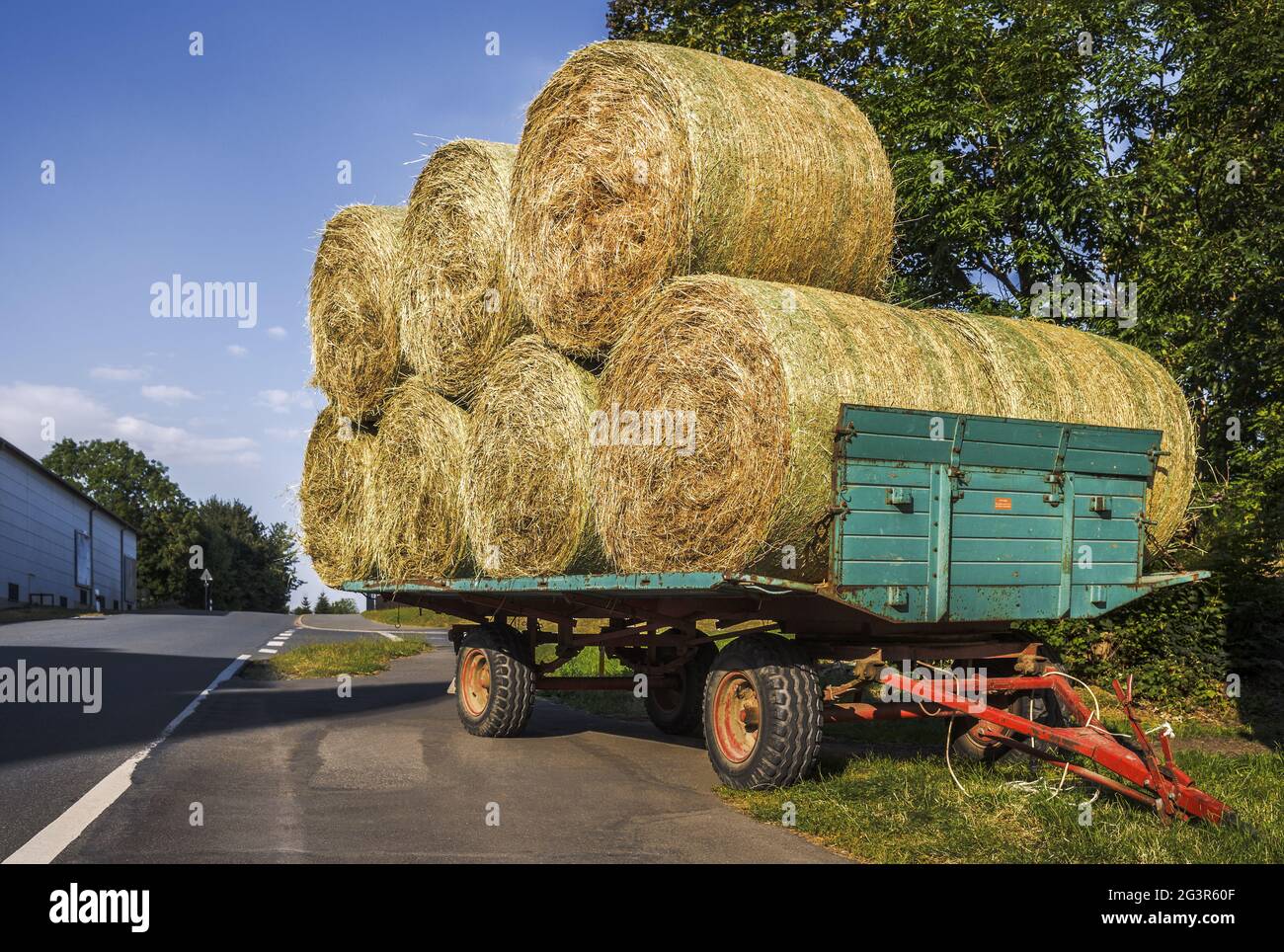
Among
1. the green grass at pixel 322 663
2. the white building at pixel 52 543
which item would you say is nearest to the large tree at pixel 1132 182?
the green grass at pixel 322 663

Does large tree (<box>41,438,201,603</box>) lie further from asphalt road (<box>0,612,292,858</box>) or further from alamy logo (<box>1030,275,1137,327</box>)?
alamy logo (<box>1030,275,1137,327</box>)

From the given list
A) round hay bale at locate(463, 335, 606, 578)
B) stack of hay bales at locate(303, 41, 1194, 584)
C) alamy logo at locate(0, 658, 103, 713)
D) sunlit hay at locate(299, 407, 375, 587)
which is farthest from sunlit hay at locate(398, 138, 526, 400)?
alamy logo at locate(0, 658, 103, 713)

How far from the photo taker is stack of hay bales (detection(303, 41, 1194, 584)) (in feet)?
22.4

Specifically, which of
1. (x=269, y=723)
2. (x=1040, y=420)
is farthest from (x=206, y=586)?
(x=1040, y=420)

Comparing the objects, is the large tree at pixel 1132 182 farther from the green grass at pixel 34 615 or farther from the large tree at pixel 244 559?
the large tree at pixel 244 559

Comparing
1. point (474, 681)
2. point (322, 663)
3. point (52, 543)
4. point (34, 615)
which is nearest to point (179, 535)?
point (52, 543)

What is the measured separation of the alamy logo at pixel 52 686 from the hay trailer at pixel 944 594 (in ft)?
20.6

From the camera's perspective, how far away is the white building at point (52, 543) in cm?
5062

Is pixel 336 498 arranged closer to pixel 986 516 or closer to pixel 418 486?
pixel 418 486

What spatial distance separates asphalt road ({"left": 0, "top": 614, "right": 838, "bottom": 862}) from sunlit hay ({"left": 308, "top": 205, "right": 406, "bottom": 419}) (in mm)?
3183

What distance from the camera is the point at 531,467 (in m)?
8.76

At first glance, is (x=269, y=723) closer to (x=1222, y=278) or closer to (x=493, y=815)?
(x=493, y=815)

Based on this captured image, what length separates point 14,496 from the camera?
5169cm
